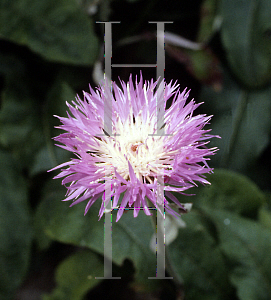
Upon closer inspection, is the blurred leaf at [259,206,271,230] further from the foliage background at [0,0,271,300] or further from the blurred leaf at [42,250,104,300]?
the blurred leaf at [42,250,104,300]

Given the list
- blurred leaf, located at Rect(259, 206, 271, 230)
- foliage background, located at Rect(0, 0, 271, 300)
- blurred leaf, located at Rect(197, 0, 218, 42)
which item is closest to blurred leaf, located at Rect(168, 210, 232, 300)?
foliage background, located at Rect(0, 0, 271, 300)

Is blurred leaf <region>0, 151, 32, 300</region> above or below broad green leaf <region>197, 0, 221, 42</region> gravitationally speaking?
below

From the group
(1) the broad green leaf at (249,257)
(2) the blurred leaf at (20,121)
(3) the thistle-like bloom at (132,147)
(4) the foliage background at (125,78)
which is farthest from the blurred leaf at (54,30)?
(1) the broad green leaf at (249,257)

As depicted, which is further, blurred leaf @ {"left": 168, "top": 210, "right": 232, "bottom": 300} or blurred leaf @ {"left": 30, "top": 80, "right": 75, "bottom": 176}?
blurred leaf @ {"left": 30, "top": 80, "right": 75, "bottom": 176}

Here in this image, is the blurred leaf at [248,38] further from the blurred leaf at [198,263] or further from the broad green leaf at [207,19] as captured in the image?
the blurred leaf at [198,263]

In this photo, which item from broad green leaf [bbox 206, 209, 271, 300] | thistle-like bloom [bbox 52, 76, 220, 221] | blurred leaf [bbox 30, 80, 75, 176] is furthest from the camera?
blurred leaf [bbox 30, 80, 75, 176]

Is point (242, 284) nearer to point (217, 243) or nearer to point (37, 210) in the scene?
point (217, 243)
